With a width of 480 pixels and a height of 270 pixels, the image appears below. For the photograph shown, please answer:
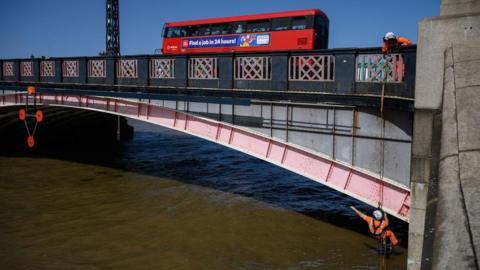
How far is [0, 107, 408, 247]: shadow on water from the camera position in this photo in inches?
634

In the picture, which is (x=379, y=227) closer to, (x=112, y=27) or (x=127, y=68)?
(x=127, y=68)

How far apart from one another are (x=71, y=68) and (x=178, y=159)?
9980mm

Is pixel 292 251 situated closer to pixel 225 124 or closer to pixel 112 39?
pixel 225 124

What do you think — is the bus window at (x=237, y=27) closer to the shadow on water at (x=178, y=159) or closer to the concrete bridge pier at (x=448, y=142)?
the shadow on water at (x=178, y=159)

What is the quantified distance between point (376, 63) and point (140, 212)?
1021cm

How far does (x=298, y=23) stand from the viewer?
1727 centimetres

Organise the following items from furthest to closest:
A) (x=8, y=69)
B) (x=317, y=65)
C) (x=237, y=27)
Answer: (x=8, y=69), (x=237, y=27), (x=317, y=65)

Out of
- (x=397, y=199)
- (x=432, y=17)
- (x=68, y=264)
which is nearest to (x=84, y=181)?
(x=68, y=264)

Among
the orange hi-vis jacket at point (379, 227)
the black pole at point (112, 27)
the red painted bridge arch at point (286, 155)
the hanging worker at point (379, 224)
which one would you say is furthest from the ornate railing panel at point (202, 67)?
the black pole at point (112, 27)

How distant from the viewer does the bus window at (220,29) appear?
1892 cm

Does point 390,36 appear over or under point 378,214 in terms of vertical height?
over

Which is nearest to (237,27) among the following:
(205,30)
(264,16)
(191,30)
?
(264,16)

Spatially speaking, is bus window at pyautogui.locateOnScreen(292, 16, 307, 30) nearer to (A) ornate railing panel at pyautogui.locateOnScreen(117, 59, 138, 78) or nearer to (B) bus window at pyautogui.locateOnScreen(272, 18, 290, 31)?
(B) bus window at pyautogui.locateOnScreen(272, 18, 290, 31)

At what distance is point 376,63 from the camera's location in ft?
31.7
